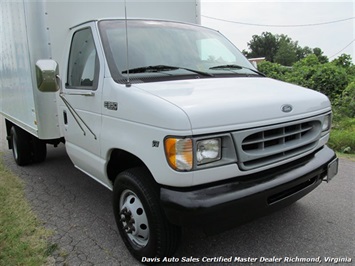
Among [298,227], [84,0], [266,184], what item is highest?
[84,0]

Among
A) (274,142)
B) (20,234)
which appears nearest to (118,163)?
(20,234)

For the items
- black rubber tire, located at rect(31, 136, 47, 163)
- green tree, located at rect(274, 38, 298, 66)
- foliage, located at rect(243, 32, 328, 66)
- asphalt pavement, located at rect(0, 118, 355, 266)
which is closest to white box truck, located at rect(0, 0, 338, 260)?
asphalt pavement, located at rect(0, 118, 355, 266)

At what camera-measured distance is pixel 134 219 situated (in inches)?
109

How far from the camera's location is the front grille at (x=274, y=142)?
7.74ft

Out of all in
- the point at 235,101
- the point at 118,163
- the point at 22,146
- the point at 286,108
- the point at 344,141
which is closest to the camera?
the point at 235,101

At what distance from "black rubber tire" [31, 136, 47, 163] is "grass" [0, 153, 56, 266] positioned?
1185mm

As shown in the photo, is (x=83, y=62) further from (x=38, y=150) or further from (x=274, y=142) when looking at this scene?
(x=38, y=150)

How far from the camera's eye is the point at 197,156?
2229 millimetres

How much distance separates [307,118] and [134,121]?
147 centimetres

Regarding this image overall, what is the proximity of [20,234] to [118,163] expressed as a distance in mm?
1314

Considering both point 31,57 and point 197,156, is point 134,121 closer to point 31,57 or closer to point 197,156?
point 197,156

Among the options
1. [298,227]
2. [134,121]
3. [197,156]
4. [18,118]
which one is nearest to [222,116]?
[197,156]

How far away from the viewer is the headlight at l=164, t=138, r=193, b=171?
219 cm

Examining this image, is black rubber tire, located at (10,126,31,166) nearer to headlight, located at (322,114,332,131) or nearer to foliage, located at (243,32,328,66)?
headlight, located at (322,114,332,131)
